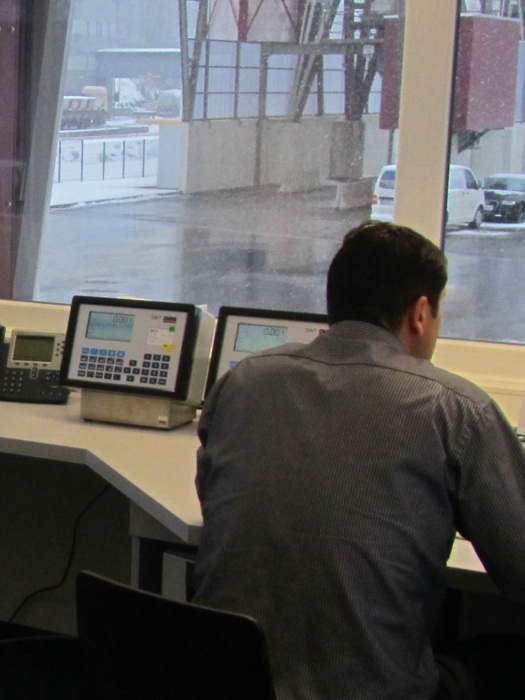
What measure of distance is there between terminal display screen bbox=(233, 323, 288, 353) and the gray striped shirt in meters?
0.97

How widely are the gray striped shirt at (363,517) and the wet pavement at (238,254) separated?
156 cm

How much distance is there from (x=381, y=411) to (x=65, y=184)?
239cm

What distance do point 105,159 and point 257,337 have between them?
1.29m

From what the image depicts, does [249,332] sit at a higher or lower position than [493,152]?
lower

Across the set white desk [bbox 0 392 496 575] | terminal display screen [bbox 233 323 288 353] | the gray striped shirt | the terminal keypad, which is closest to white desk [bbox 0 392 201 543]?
white desk [bbox 0 392 496 575]

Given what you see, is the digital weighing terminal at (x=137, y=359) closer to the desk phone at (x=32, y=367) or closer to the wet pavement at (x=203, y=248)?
the desk phone at (x=32, y=367)

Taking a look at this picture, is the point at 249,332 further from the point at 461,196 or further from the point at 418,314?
the point at 418,314

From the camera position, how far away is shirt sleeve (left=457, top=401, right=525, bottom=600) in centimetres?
147

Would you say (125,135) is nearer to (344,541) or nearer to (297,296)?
(297,296)

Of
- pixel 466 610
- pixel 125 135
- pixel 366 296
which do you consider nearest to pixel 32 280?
pixel 125 135

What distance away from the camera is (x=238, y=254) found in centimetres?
340

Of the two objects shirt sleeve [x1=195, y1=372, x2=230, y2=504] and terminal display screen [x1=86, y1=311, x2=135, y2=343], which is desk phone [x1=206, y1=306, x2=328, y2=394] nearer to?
terminal display screen [x1=86, y1=311, x2=135, y2=343]

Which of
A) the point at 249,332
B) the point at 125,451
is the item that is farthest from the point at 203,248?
the point at 125,451

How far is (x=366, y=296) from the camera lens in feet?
5.15
